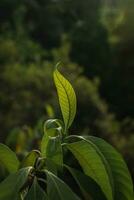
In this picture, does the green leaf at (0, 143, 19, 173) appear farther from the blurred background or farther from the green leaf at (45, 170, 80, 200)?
the blurred background

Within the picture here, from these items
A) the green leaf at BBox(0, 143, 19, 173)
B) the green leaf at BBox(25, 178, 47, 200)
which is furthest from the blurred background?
the green leaf at BBox(25, 178, 47, 200)

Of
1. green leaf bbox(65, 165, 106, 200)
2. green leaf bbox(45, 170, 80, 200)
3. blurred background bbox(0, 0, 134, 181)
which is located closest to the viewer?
green leaf bbox(45, 170, 80, 200)

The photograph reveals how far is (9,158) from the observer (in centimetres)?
137

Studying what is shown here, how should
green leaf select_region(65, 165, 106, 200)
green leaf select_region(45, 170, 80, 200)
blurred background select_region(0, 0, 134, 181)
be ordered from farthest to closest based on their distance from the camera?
1. blurred background select_region(0, 0, 134, 181)
2. green leaf select_region(65, 165, 106, 200)
3. green leaf select_region(45, 170, 80, 200)

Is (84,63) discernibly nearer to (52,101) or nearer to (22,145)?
(52,101)

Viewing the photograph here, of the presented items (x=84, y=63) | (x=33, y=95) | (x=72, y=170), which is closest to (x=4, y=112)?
(x=33, y=95)

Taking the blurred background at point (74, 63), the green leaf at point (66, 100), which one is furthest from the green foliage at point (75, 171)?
the blurred background at point (74, 63)

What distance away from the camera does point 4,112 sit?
12.1m

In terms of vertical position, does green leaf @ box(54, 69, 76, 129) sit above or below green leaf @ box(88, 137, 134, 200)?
above

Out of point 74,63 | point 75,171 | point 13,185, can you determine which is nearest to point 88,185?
point 75,171

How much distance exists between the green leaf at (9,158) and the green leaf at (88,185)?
12cm

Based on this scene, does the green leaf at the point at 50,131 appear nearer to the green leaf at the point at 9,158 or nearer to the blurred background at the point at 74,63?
the green leaf at the point at 9,158

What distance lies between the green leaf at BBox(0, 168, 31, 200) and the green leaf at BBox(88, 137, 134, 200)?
161 millimetres

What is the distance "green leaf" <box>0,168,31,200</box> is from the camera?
121cm
